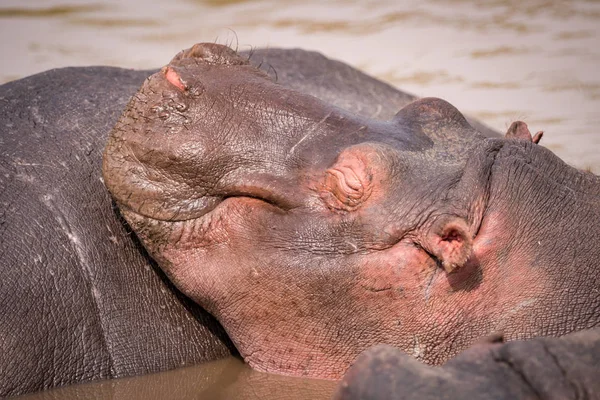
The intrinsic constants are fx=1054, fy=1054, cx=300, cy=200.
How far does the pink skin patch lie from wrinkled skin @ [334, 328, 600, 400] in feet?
5.56

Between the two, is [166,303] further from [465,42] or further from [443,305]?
[465,42]

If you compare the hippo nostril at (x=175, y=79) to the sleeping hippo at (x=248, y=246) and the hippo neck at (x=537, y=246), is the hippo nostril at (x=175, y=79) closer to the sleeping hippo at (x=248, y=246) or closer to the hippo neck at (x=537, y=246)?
the sleeping hippo at (x=248, y=246)

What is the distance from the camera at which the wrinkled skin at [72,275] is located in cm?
466

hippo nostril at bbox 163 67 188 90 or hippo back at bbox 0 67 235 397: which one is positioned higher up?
hippo nostril at bbox 163 67 188 90

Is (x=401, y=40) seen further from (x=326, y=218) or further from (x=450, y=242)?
(x=450, y=242)

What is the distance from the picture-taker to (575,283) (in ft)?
14.1

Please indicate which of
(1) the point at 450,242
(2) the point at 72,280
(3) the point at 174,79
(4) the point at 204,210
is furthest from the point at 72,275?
(1) the point at 450,242

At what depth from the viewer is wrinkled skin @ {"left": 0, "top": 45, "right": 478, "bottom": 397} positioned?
4.66 metres

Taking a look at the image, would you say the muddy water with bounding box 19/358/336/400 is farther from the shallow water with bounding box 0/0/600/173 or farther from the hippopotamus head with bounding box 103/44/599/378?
the shallow water with bounding box 0/0/600/173

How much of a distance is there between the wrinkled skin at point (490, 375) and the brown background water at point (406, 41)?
477 centimetres

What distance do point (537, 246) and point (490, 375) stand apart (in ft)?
4.03

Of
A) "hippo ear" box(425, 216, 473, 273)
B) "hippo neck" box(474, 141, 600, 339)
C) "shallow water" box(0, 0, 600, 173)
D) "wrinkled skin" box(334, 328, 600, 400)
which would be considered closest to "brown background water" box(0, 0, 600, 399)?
"shallow water" box(0, 0, 600, 173)

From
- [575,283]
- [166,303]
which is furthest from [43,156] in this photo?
[575,283]

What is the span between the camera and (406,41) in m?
11.3
